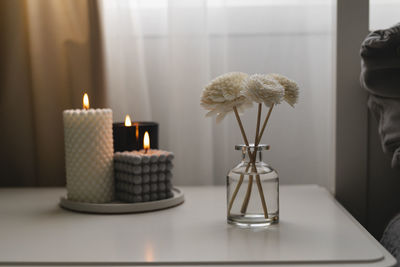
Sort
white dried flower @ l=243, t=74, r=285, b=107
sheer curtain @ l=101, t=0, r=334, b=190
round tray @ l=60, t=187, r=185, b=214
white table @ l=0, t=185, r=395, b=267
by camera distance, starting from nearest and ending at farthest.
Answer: white table @ l=0, t=185, r=395, b=267
white dried flower @ l=243, t=74, r=285, b=107
round tray @ l=60, t=187, r=185, b=214
sheer curtain @ l=101, t=0, r=334, b=190

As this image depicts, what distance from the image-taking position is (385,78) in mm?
1008

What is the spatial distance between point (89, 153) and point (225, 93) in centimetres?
31

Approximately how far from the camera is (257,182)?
86 centimetres

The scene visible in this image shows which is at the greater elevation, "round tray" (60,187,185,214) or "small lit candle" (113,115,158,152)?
"small lit candle" (113,115,158,152)

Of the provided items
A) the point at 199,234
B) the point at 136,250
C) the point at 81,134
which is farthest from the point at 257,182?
the point at 81,134

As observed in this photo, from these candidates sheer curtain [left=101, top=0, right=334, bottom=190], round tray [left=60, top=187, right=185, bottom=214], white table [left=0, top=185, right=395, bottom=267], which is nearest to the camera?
white table [left=0, top=185, right=395, bottom=267]

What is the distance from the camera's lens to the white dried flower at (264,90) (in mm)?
791

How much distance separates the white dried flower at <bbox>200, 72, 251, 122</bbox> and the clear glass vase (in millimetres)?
77

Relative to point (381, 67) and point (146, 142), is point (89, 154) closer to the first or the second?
point (146, 142)

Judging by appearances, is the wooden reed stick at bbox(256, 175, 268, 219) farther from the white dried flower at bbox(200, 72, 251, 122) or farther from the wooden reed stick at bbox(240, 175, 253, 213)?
the white dried flower at bbox(200, 72, 251, 122)

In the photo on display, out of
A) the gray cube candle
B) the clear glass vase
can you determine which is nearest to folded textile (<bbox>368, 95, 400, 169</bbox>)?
the clear glass vase

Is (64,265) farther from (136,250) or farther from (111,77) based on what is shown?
(111,77)

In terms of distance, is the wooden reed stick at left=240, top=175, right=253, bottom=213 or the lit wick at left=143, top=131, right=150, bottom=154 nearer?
the wooden reed stick at left=240, top=175, right=253, bottom=213

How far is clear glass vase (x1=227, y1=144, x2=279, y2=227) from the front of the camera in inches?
33.8
